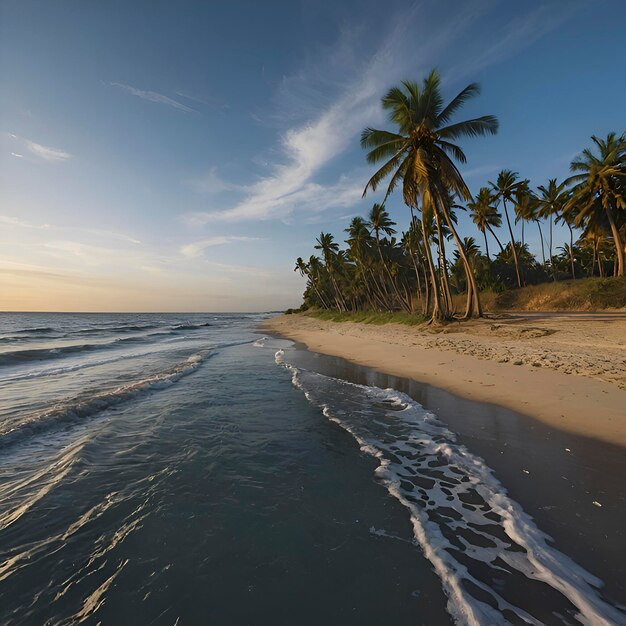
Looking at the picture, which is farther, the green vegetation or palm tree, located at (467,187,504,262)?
palm tree, located at (467,187,504,262)

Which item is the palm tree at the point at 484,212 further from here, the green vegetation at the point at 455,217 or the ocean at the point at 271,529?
the ocean at the point at 271,529

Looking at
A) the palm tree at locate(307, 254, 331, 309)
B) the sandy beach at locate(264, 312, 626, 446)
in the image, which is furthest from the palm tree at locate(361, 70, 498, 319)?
the palm tree at locate(307, 254, 331, 309)

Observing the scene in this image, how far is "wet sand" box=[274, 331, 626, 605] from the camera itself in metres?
2.88

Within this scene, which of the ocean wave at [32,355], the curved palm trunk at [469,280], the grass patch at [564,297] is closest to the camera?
the ocean wave at [32,355]

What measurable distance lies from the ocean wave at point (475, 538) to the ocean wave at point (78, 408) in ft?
21.4

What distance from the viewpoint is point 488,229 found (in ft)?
131

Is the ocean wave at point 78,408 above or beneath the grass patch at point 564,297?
beneath

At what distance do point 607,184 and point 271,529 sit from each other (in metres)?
37.2

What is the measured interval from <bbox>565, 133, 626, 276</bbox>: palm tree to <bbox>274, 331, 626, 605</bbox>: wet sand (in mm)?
31107

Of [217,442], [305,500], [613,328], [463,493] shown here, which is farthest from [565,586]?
[613,328]

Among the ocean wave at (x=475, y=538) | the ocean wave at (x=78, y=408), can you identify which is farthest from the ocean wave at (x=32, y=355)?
the ocean wave at (x=475, y=538)

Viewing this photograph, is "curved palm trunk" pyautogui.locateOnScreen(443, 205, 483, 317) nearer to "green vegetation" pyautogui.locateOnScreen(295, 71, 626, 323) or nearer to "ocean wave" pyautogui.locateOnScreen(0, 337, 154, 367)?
"green vegetation" pyautogui.locateOnScreen(295, 71, 626, 323)

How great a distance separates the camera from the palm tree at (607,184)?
27391mm

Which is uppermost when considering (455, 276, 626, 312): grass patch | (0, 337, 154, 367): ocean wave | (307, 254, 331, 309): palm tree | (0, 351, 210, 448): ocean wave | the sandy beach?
(307, 254, 331, 309): palm tree
